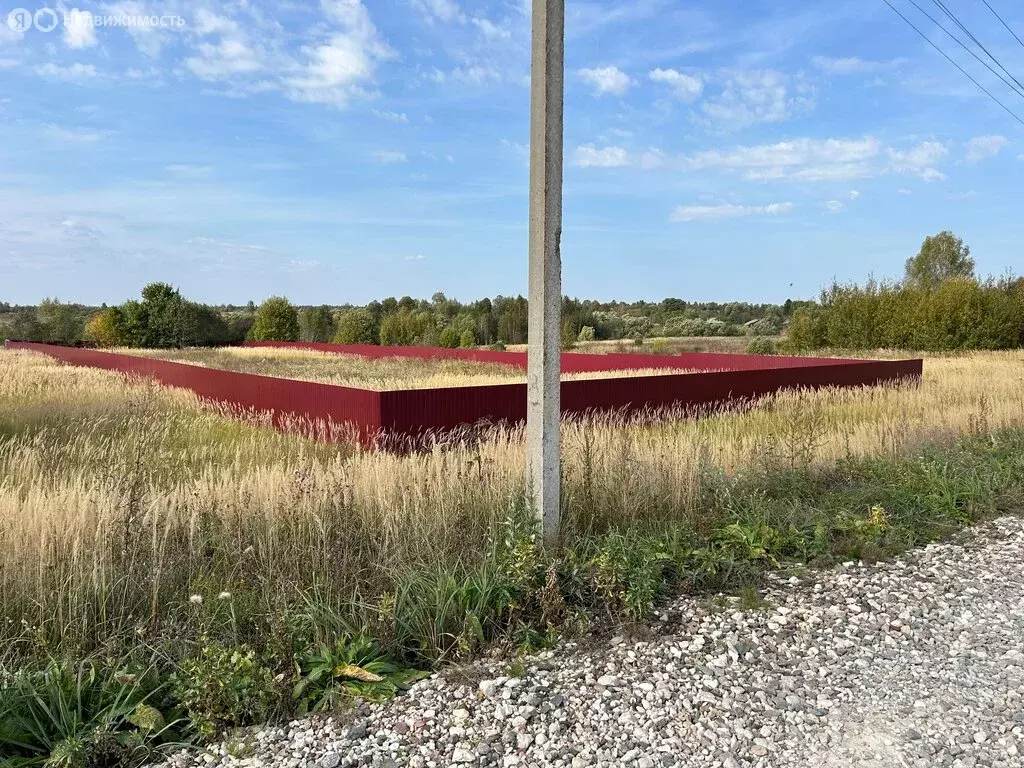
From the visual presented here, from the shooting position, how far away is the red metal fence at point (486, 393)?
333 inches

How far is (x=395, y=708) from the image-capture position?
2779mm

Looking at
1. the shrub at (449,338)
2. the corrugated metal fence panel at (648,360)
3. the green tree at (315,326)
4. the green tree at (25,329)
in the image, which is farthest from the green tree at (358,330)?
the corrugated metal fence panel at (648,360)

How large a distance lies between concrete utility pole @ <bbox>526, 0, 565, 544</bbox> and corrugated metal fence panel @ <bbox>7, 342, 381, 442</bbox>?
14.2 feet

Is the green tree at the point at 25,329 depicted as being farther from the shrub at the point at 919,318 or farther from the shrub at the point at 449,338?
the shrub at the point at 919,318

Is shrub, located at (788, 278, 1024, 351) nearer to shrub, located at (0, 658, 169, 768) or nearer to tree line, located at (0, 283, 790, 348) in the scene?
tree line, located at (0, 283, 790, 348)

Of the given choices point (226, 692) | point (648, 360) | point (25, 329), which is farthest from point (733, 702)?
point (25, 329)

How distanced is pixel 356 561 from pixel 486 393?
5.29 metres

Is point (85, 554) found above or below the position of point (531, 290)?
below

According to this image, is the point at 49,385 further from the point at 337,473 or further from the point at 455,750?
the point at 455,750

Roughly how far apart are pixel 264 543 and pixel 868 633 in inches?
127

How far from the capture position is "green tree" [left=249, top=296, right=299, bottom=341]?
62.4 meters

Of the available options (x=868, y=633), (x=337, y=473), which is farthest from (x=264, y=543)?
(x=868, y=633)

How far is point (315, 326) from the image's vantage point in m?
72.6

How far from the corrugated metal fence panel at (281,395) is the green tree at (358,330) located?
136ft
